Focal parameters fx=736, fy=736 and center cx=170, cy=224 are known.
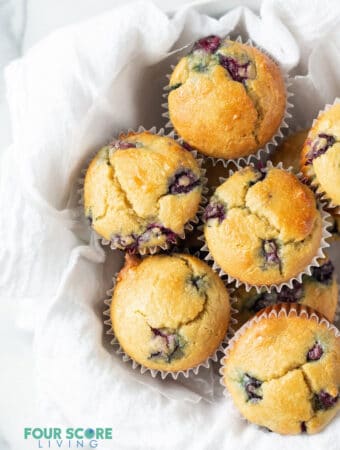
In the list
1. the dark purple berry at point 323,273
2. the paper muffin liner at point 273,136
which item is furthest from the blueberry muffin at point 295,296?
the paper muffin liner at point 273,136

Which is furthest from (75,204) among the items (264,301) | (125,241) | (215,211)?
(264,301)

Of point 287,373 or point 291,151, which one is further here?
point 291,151

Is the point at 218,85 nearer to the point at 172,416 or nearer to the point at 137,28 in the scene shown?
the point at 137,28

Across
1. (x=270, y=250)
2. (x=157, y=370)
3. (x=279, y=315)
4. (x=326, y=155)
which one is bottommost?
(x=157, y=370)

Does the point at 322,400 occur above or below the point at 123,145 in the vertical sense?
below

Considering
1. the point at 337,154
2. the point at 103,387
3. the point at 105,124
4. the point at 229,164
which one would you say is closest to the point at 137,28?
the point at 105,124

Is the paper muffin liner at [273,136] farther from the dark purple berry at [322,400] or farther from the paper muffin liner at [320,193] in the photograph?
the dark purple berry at [322,400]

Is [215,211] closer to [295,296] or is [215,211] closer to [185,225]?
[185,225]
